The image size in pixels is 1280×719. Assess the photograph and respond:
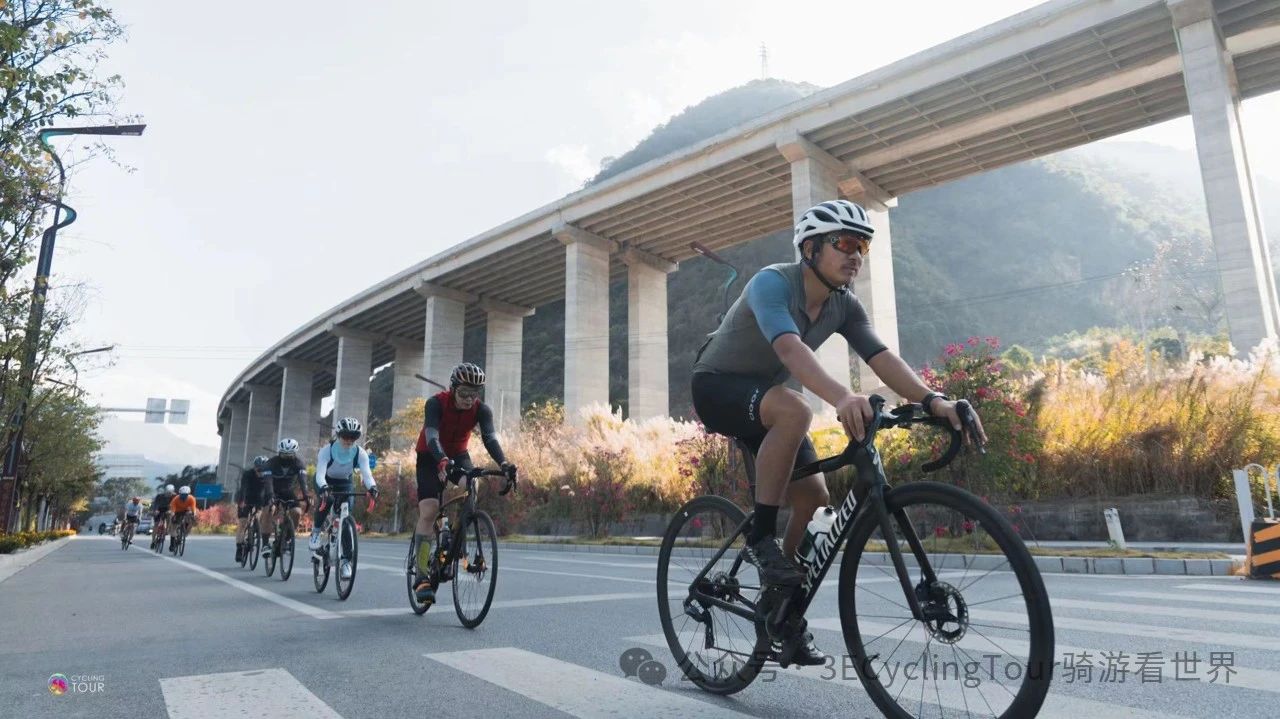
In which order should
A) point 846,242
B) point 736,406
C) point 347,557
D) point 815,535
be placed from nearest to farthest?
1. point 815,535
2. point 846,242
3. point 736,406
4. point 347,557

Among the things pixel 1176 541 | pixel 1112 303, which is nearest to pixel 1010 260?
pixel 1112 303

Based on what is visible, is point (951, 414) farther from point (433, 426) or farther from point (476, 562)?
point (433, 426)

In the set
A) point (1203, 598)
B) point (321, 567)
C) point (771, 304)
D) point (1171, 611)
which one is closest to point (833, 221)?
point (771, 304)

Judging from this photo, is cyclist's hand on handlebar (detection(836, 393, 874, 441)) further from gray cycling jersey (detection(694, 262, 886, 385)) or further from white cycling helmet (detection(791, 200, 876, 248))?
white cycling helmet (detection(791, 200, 876, 248))

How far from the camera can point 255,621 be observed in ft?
19.6

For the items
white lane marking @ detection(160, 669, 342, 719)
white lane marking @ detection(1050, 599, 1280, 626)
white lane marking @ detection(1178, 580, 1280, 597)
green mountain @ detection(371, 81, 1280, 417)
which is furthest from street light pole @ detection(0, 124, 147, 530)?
green mountain @ detection(371, 81, 1280, 417)

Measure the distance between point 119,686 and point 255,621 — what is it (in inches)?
93.7

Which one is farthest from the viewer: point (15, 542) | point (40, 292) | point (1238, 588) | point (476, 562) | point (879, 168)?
point (879, 168)

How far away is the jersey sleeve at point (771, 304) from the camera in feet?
9.82

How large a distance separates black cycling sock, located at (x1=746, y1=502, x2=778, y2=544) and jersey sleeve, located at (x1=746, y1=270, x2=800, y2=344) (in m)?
0.66

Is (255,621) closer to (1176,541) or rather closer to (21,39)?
(21,39)

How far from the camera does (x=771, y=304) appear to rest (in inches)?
121

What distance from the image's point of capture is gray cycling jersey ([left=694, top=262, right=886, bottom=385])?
3207 millimetres

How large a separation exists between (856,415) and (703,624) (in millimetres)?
1457
